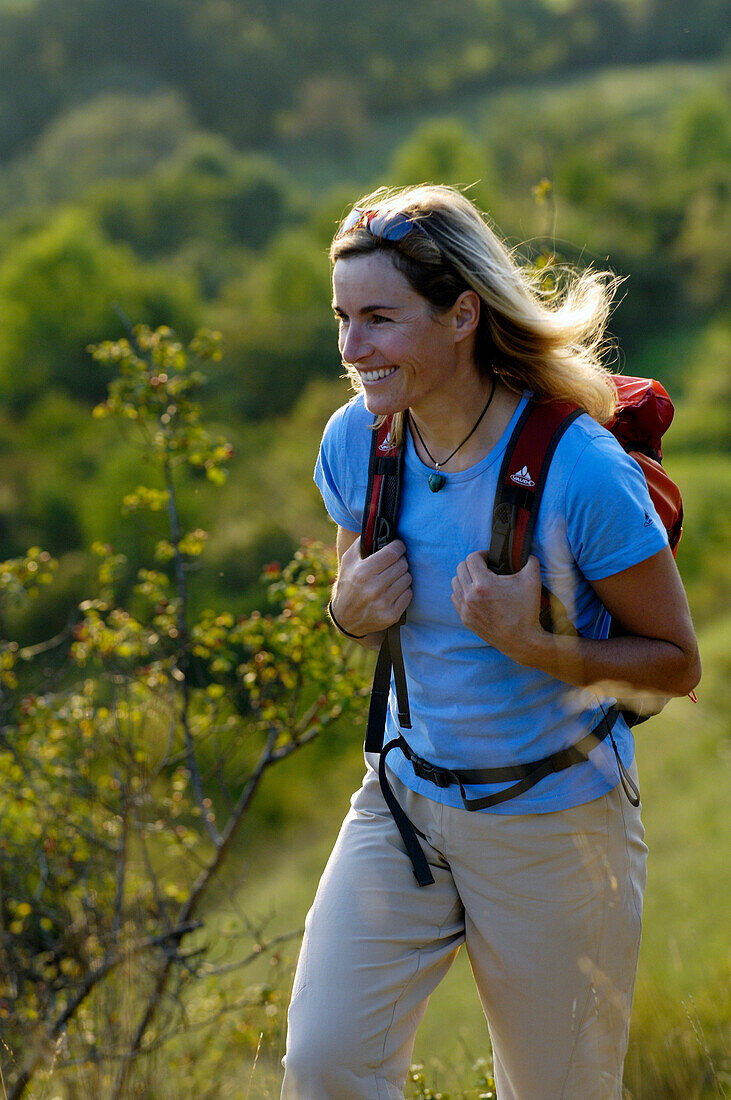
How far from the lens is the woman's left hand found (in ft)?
6.27

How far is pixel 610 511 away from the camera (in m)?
1.85

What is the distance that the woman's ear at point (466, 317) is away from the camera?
2.05 m

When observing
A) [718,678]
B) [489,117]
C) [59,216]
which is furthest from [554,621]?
[489,117]

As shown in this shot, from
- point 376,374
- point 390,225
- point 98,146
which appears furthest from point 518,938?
point 98,146

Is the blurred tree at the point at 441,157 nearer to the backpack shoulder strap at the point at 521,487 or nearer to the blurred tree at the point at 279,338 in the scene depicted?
the blurred tree at the point at 279,338

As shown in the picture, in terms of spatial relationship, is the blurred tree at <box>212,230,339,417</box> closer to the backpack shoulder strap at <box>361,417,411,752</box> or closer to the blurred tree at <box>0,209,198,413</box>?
the blurred tree at <box>0,209,198,413</box>

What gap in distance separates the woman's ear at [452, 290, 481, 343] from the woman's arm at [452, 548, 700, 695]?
436mm

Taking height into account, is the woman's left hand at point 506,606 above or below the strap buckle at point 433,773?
above

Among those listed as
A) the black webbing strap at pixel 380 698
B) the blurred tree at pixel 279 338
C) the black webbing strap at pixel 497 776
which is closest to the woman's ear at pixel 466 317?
the black webbing strap at pixel 380 698

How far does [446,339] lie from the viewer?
2.06 m

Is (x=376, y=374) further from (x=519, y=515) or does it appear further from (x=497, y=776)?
(x=497, y=776)

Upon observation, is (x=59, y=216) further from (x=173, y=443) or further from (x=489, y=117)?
(x=173, y=443)

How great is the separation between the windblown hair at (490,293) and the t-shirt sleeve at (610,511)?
20 cm

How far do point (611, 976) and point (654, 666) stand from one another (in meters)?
0.62
